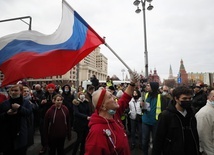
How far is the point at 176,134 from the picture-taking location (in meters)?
2.57

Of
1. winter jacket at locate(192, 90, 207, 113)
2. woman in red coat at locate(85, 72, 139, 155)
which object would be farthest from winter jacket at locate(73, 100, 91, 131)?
winter jacket at locate(192, 90, 207, 113)

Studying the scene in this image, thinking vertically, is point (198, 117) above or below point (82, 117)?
above

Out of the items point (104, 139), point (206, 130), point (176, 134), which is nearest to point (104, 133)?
point (104, 139)

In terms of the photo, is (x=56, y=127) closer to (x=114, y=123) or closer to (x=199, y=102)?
(x=114, y=123)

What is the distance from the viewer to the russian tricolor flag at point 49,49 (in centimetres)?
324

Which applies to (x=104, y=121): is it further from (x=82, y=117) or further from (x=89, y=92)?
(x=89, y=92)

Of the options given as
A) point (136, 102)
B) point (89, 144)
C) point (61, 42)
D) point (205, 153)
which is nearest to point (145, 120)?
point (136, 102)

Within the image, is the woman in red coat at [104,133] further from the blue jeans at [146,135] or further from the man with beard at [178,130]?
the blue jeans at [146,135]

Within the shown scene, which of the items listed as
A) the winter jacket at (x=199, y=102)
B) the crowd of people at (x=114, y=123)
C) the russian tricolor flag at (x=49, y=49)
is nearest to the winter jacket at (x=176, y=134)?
the crowd of people at (x=114, y=123)

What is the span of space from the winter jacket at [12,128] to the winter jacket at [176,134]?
2354 millimetres

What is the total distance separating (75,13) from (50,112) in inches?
94.1

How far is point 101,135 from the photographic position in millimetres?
1915

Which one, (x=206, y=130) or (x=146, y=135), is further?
(x=146, y=135)

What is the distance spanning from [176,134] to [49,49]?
2611mm
